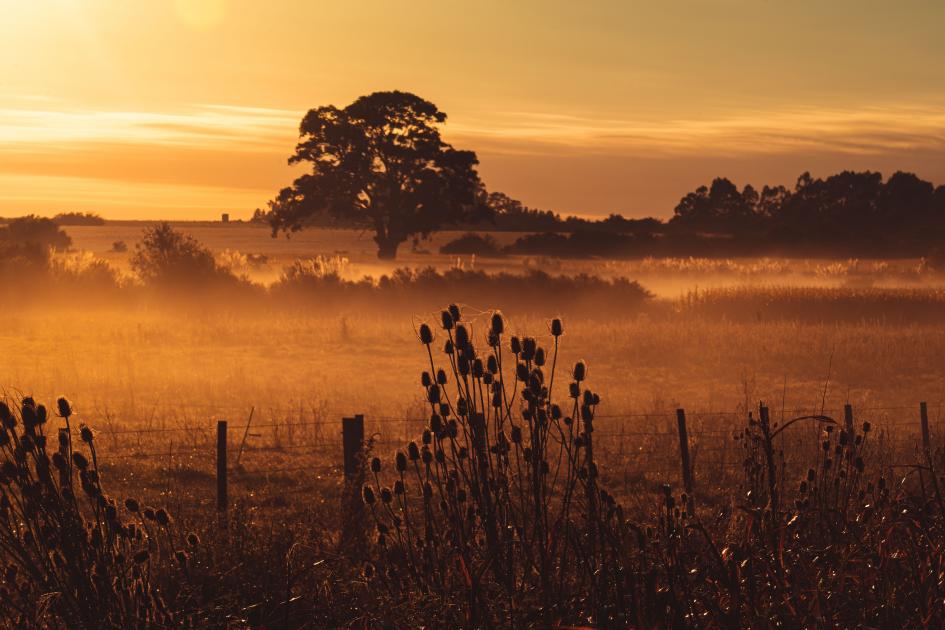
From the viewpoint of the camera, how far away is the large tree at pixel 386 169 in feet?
165

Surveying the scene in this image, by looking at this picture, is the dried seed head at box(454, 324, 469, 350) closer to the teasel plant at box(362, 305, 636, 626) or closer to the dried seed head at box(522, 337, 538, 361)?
the teasel plant at box(362, 305, 636, 626)

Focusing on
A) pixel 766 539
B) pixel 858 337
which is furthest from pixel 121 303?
pixel 766 539

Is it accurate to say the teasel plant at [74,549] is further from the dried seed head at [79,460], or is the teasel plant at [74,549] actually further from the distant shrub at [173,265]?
the distant shrub at [173,265]

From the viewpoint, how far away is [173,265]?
33375 millimetres

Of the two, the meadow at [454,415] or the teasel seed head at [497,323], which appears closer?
the teasel seed head at [497,323]

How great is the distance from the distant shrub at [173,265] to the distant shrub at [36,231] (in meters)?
28.4

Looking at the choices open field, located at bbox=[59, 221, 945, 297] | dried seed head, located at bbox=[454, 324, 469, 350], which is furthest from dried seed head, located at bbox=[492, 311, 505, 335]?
open field, located at bbox=[59, 221, 945, 297]

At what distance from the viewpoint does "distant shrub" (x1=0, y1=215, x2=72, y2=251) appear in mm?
60875

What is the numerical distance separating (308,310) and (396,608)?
28.6 m

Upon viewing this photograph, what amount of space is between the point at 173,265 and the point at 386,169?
63.2ft

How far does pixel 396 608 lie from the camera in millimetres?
3732

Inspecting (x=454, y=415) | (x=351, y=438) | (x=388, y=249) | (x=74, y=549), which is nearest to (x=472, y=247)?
(x=388, y=249)

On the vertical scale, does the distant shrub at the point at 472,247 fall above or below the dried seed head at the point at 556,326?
below

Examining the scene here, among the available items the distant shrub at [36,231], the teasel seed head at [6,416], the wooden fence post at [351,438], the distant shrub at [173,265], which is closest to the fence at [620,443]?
the wooden fence post at [351,438]
